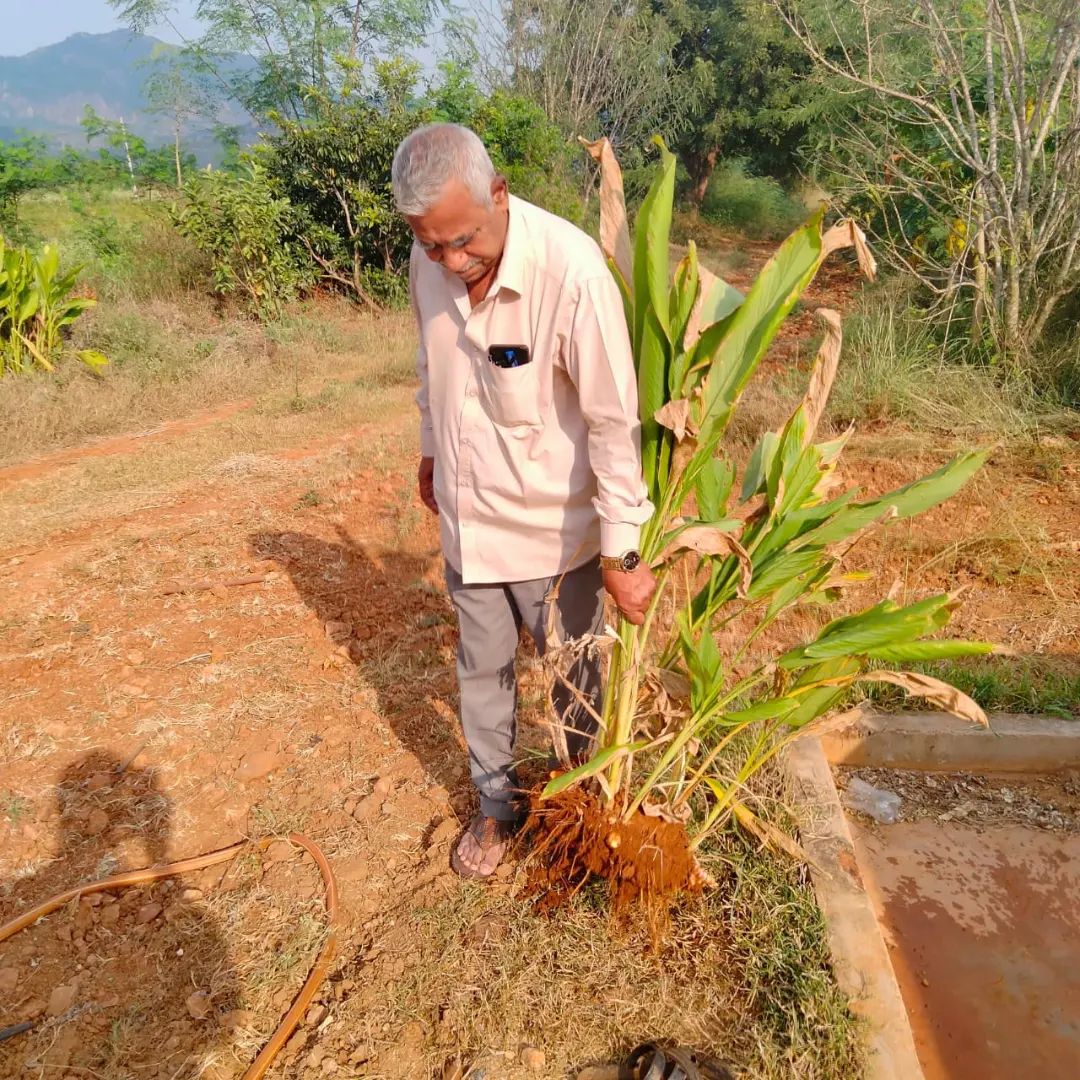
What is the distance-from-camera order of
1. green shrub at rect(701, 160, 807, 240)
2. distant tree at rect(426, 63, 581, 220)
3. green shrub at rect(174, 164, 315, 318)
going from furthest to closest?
1. green shrub at rect(701, 160, 807, 240)
2. distant tree at rect(426, 63, 581, 220)
3. green shrub at rect(174, 164, 315, 318)

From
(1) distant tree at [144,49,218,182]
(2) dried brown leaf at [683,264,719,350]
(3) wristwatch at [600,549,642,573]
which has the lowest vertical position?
(3) wristwatch at [600,549,642,573]

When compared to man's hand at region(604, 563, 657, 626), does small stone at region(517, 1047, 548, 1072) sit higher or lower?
lower

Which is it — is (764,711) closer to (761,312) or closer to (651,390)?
(651,390)

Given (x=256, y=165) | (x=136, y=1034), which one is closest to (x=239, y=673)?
(x=136, y=1034)

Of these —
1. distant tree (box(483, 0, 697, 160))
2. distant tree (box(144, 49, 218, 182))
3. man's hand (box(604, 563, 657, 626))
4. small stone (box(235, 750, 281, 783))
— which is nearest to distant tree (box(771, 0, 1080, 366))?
man's hand (box(604, 563, 657, 626))

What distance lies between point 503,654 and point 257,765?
112 centimetres

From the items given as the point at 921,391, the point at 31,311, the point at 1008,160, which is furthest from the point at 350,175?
the point at 921,391

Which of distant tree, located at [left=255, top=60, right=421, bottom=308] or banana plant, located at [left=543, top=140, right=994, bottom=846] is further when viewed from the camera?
distant tree, located at [left=255, top=60, right=421, bottom=308]

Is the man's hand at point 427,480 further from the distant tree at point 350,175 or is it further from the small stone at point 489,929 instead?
the distant tree at point 350,175

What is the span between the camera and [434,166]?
4.67 ft

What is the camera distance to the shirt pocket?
162 cm

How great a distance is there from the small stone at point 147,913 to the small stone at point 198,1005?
0.29 meters

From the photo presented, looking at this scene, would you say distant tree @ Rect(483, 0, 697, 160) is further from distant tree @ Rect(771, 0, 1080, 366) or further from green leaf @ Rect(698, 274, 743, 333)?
green leaf @ Rect(698, 274, 743, 333)

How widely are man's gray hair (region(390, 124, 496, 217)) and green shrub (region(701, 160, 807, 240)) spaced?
58.7 ft
